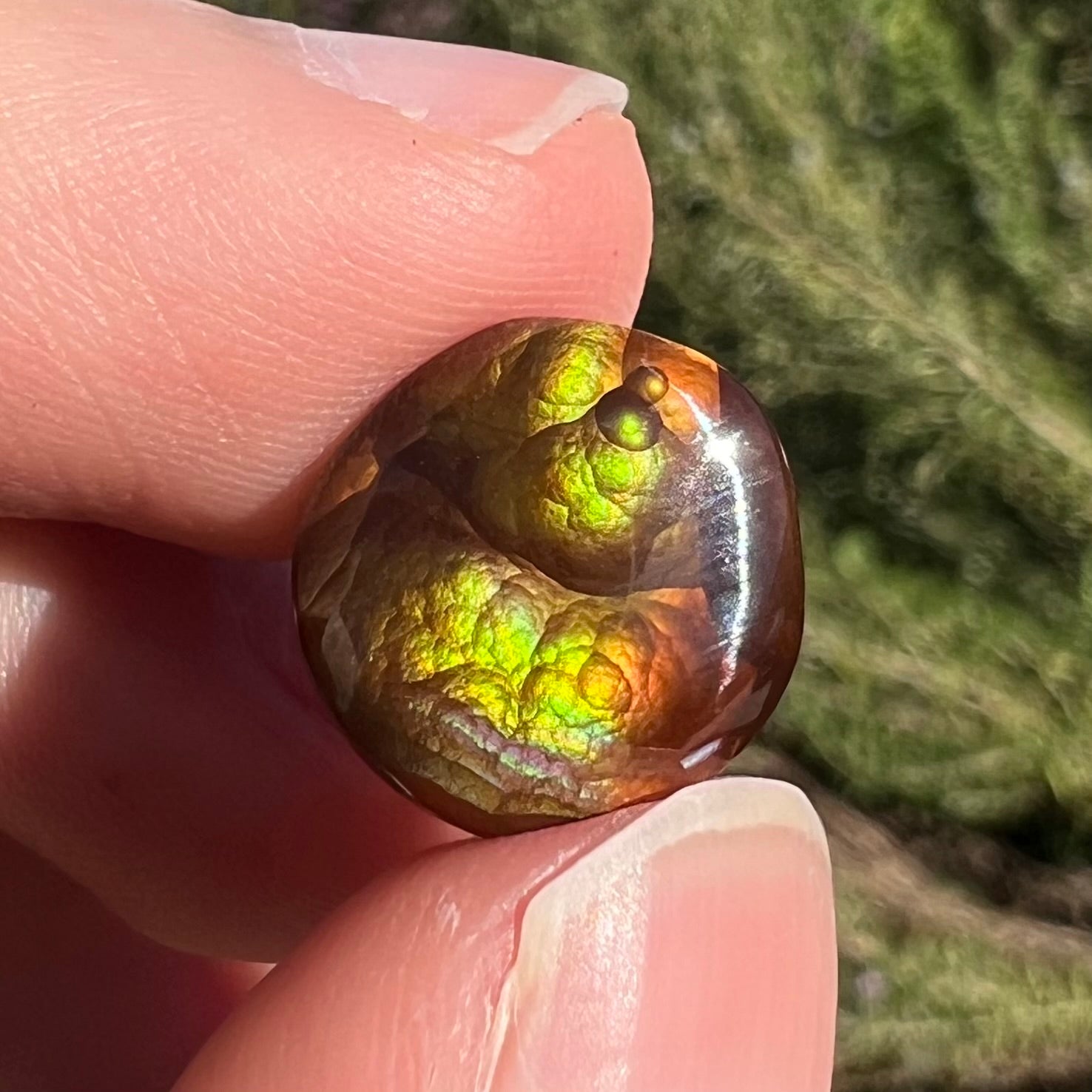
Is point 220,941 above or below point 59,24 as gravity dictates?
below

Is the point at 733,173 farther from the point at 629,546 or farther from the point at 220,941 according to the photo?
the point at 220,941

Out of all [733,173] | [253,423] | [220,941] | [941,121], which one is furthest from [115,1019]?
[941,121]

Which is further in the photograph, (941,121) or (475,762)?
(941,121)

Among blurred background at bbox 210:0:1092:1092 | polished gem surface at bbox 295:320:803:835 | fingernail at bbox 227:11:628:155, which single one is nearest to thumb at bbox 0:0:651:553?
fingernail at bbox 227:11:628:155

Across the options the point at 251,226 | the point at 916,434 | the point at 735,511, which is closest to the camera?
the point at 735,511

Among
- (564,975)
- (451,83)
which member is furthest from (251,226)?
(564,975)

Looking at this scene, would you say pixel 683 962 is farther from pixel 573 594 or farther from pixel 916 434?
pixel 916 434

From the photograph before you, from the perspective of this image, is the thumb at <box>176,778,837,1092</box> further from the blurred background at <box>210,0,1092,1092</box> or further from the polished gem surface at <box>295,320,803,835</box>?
the blurred background at <box>210,0,1092,1092</box>
